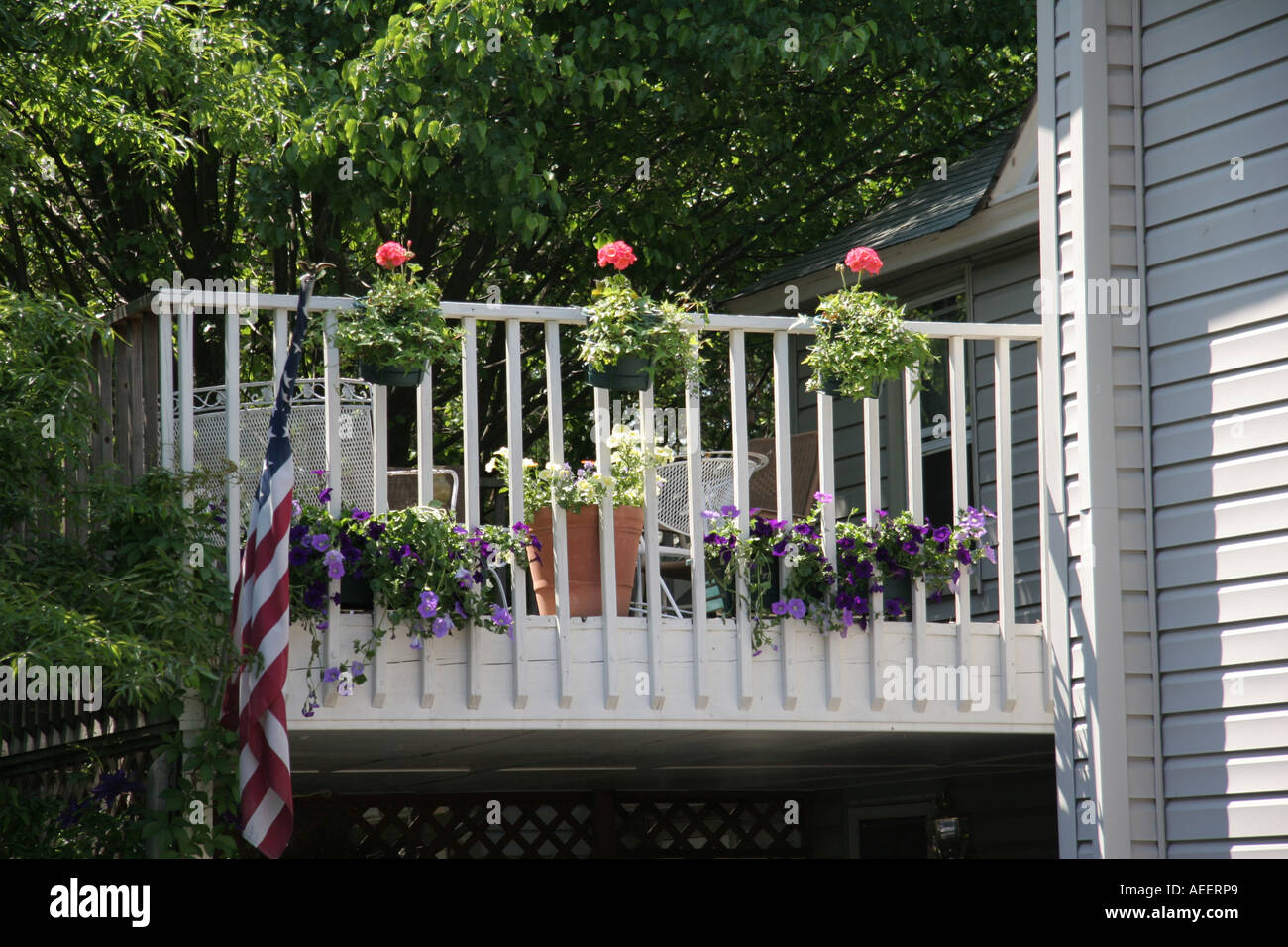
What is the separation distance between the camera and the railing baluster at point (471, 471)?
16.6ft

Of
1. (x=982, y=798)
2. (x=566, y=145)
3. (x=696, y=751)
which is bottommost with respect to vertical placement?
(x=982, y=798)

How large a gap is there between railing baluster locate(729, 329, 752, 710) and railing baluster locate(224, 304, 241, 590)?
173cm

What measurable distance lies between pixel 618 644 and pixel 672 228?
534cm

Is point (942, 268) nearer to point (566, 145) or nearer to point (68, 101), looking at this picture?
point (566, 145)

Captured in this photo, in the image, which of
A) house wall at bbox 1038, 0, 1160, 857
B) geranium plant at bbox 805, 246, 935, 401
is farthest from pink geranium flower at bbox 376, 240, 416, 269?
house wall at bbox 1038, 0, 1160, 857

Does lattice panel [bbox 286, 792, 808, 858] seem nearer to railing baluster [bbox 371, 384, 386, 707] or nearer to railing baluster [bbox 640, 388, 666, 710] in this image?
railing baluster [bbox 640, 388, 666, 710]

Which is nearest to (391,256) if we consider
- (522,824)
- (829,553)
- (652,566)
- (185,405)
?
(185,405)

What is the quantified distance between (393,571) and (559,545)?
603 mm

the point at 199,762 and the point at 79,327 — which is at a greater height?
the point at 79,327

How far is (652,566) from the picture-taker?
5.32 meters

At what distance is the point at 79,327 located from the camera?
4.78m

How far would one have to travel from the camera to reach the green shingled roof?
27.3 feet
